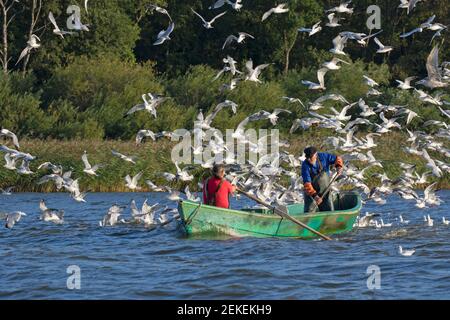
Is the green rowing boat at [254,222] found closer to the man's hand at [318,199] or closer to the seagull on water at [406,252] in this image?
the man's hand at [318,199]

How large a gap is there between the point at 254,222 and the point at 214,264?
287 cm

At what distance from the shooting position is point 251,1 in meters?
63.9

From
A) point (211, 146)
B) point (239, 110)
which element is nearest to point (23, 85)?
point (239, 110)

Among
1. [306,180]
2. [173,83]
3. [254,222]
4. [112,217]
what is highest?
[173,83]

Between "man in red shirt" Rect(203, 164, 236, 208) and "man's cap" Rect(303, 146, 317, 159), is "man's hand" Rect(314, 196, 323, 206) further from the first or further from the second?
"man in red shirt" Rect(203, 164, 236, 208)

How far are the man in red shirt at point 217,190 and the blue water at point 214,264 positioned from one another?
693mm

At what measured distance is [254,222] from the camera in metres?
24.0

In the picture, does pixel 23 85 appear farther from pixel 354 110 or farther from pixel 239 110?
pixel 354 110

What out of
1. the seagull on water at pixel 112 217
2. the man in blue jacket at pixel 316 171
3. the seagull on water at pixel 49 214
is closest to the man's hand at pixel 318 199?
the man in blue jacket at pixel 316 171

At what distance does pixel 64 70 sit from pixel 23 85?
2.38 meters

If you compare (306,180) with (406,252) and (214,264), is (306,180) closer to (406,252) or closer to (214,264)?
(406,252)

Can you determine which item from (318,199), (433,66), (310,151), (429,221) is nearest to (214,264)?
(310,151)

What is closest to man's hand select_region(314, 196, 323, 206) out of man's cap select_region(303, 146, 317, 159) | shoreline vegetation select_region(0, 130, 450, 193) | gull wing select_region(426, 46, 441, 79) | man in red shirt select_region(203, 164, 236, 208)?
man's cap select_region(303, 146, 317, 159)

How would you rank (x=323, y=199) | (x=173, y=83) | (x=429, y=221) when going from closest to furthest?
(x=323, y=199) < (x=429, y=221) < (x=173, y=83)
